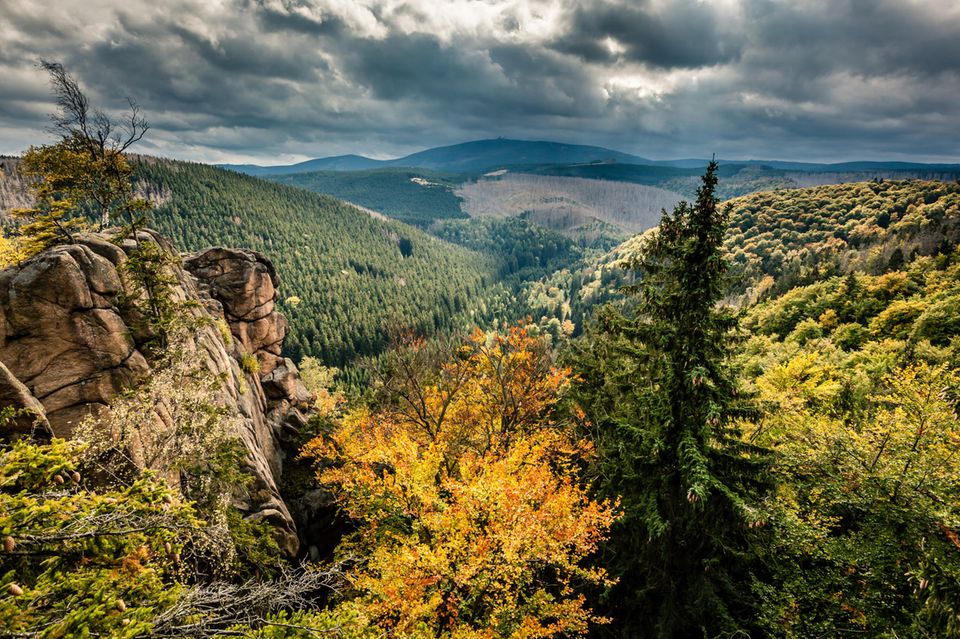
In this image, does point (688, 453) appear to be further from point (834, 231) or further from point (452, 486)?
point (834, 231)

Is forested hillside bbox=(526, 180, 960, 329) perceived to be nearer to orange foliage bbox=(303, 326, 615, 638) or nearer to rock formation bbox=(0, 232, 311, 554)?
orange foliage bbox=(303, 326, 615, 638)

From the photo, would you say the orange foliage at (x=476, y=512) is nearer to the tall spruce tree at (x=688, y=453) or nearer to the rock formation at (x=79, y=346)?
the tall spruce tree at (x=688, y=453)

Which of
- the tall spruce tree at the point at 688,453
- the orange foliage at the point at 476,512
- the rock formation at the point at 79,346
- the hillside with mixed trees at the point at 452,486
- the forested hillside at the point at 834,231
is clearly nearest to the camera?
the hillside with mixed trees at the point at 452,486

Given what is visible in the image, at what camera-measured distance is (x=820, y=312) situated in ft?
216

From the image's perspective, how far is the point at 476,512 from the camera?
1811 cm

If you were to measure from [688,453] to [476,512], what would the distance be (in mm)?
9564

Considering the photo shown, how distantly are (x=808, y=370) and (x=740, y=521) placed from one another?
82.7 ft

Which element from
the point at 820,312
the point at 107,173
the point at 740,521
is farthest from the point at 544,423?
the point at 820,312

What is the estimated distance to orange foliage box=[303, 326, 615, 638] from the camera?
16719mm

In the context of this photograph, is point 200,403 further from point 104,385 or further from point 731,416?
point 731,416

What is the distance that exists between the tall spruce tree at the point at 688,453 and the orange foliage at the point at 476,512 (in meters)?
2.86

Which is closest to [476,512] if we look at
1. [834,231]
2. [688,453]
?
[688,453]

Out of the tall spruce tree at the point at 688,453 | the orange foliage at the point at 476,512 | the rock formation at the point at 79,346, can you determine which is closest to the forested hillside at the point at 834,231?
the orange foliage at the point at 476,512

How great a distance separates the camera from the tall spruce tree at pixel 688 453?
14828 mm
